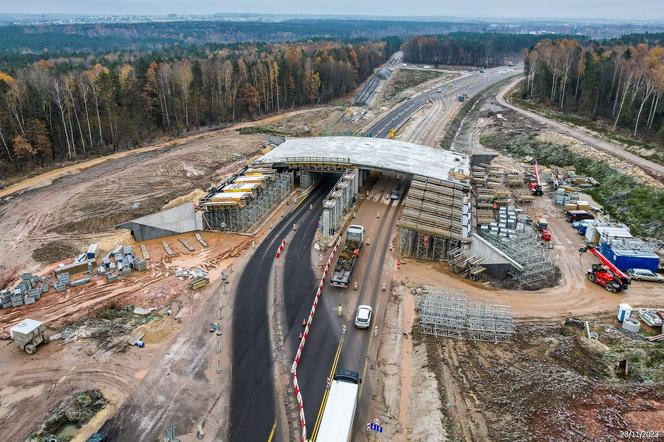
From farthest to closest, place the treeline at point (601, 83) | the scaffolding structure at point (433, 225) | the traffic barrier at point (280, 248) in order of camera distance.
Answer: the treeline at point (601, 83) < the traffic barrier at point (280, 248) < the scaffolding structure at point (433, 225)

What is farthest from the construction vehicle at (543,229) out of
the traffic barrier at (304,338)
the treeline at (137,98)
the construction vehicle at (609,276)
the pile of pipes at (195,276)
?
the treeline at (137,98)

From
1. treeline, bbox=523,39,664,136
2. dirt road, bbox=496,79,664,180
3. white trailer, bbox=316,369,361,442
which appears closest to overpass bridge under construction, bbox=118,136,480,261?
white trailer, bbox=316,369,361,442

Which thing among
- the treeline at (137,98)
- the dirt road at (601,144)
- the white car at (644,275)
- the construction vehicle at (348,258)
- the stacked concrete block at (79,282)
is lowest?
the stacked concrete block at (79,282)

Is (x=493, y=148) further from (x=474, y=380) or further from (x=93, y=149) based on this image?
(x=93, y=149)

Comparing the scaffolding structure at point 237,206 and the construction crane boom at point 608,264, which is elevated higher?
the scaffolding structure at point 237,206

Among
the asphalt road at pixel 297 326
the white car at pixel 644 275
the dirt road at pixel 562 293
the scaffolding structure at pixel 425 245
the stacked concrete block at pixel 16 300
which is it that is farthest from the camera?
the scaffolding structure at pixel 425 245

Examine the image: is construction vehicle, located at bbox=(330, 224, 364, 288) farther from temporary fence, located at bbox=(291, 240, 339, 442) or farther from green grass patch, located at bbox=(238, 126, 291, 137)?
green grass patch, located at bbox=(238, 126, 291, 137)

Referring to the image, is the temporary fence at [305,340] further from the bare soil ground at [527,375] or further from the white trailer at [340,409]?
the bare soil ground at [527,375]
